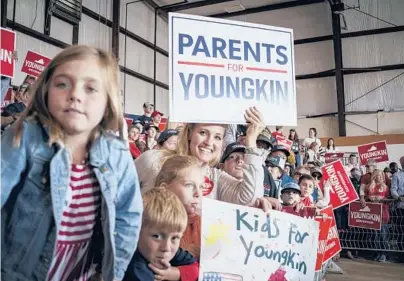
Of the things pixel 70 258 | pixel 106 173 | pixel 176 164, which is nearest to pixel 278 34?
pixel 176 164

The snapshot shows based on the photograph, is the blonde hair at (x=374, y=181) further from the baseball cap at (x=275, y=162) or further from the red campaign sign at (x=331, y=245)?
the red campaign sign at (x=331, y=245)

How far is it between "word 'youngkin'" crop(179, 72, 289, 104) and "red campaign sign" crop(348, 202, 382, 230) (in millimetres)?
4836

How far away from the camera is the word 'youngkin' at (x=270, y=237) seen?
1832 mm

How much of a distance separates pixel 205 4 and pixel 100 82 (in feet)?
39.0

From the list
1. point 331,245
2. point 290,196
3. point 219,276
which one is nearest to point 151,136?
point 290,196

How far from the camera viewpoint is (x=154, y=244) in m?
1.39

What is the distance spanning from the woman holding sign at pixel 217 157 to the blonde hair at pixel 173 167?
0.61ft

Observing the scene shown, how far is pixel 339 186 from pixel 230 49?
8.26 feet

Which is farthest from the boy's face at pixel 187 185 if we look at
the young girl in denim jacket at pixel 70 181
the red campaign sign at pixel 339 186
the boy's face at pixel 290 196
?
the red campaign sign at pixel 339 186

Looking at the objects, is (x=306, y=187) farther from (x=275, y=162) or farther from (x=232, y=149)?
(x=232, y=149)

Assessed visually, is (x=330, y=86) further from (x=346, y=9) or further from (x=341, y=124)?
(x=346, y=9)

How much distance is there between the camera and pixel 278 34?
2.02m

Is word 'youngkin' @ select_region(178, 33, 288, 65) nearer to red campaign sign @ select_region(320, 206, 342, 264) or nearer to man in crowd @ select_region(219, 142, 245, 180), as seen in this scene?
man in crowd @ select_region(219, 142, 245, 180)

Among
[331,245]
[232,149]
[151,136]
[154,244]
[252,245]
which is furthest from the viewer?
[151,136]
